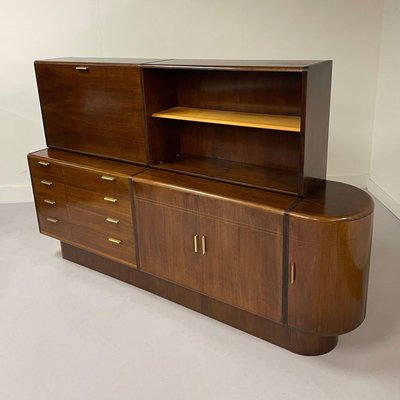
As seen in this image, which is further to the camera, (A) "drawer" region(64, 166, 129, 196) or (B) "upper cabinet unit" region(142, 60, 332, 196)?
(A) "drawer" region(64, 166, 129, 196)

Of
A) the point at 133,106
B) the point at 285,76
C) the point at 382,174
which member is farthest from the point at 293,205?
the point at 382,174

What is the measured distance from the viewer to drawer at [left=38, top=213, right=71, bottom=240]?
116 inches

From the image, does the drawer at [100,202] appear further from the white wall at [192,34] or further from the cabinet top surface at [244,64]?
the white wall at [192,34]

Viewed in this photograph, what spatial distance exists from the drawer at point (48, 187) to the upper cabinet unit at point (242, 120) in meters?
0.70

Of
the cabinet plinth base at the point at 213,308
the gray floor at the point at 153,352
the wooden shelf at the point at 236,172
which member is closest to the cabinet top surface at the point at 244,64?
the wooden shelf at the point at 236,172

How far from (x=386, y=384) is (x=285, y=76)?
1.46m

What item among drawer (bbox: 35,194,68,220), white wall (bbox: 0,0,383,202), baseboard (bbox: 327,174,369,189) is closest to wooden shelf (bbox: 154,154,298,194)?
drawer (bbox: 35,194,68,220)

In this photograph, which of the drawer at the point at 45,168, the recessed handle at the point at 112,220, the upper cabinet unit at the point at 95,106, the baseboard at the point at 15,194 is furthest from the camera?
the baseboard at the point at 15,194

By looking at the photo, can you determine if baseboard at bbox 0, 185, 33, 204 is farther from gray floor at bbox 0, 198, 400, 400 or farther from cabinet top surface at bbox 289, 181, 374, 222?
cabinet top surface at bbox 289, 181, 374, 222

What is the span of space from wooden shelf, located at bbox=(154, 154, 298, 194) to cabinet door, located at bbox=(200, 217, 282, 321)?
9.8 inches

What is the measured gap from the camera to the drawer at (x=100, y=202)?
255 centimetres

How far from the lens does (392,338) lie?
226 cm

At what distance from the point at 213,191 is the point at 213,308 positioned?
677 millimetres

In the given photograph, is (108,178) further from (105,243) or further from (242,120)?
(242,120)
